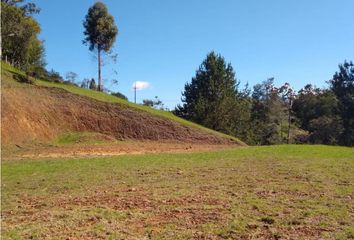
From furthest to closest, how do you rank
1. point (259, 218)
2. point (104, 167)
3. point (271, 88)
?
1. point (271, 88)
2. point (104, 167)
3. point (259, 218)

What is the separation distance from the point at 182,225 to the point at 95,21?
4303cm

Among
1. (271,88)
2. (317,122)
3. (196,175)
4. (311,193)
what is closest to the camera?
(311,193)

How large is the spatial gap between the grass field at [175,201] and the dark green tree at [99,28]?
3374 centimetres

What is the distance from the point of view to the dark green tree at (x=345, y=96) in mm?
60812

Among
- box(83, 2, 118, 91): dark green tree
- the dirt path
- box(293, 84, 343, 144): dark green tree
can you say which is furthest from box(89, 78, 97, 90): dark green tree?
box(293, 84, 343, 144): dark green tree

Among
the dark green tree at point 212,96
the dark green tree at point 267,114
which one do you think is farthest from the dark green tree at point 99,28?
the dark green tree at point 267,114

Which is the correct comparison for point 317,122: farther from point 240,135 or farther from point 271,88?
point 240,135

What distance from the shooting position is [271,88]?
76.6 m

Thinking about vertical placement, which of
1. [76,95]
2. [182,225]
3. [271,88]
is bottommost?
[182,225]

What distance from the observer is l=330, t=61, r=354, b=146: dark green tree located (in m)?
60.8

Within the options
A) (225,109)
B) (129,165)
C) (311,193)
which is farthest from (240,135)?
A: (311,193)

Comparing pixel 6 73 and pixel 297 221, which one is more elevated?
pixel 6 73

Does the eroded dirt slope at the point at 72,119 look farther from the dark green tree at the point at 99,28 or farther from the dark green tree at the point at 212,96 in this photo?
the dark green tree at the point at 99,28

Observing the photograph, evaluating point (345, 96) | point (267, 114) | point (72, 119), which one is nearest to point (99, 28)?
point (72, 119)
